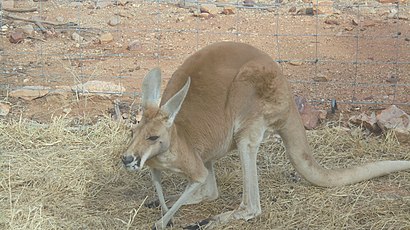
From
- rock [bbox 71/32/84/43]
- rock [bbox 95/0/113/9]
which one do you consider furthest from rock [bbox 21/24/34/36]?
rock [bbox 95/0/113/9]

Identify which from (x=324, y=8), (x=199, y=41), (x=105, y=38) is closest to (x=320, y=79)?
(x=199, y=41)

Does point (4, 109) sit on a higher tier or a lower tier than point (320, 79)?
higher

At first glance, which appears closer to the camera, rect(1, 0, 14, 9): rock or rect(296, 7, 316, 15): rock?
rect(296, 7, 316, 15): rock

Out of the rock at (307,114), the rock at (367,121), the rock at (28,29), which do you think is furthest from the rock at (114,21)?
the rock at (367,121)

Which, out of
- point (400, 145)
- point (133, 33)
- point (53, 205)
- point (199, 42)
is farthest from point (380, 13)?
point (53, 205)

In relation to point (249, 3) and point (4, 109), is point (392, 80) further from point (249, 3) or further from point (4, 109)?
point (4, 109)

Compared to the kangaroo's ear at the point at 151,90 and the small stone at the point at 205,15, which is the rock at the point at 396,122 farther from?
the small stone at the point at 205,15

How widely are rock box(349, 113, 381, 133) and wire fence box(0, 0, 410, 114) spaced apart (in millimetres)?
414

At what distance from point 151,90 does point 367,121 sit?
227 centimetres

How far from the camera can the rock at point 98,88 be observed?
630 centimetres

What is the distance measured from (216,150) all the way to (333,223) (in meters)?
0.83

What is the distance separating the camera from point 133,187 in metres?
4.93

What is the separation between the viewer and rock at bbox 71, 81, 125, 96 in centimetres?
630

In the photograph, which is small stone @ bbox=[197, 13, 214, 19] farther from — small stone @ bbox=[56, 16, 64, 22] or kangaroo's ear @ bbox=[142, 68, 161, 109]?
kangaroo's ear @ bbox=[142, 68, 161, 109]
